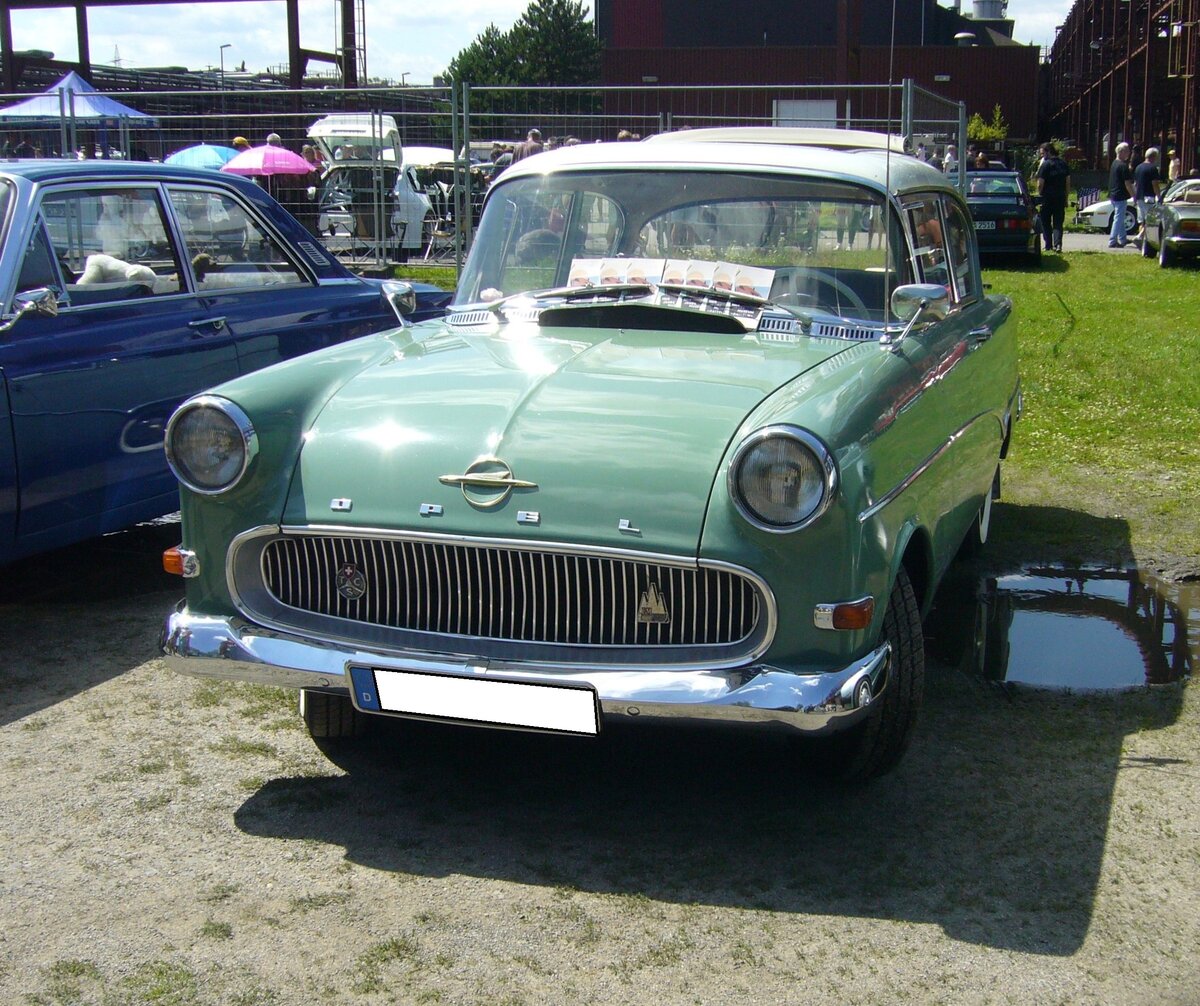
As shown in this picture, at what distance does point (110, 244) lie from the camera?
17.3ft

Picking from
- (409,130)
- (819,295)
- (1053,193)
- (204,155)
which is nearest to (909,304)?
(819,295)

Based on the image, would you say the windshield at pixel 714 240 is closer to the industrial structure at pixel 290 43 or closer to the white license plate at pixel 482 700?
the white license plate at pixel 482 700

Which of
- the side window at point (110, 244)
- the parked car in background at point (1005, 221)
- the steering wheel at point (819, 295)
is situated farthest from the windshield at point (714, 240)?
the parked car in background at point (1005, 221)

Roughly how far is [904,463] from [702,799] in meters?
0.99

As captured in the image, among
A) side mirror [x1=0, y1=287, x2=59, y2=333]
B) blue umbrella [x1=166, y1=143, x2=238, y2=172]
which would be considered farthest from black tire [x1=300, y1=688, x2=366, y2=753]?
blue umbrella [x1=166, y1=143, x2=238, y2=172]

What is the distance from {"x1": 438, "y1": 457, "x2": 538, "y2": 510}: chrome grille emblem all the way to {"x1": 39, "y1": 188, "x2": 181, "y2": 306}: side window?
2.49m

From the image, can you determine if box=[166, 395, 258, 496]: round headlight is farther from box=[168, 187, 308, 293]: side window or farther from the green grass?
the green grass

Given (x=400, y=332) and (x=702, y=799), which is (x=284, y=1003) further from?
(x=400, y=332)

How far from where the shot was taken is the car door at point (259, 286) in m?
5.60

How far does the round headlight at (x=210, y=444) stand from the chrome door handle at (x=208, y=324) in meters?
1.98

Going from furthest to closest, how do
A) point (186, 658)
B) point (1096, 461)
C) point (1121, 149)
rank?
point (1121, 149) < point (1096, 461) < point (186, 658)

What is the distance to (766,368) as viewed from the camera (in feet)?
11.8

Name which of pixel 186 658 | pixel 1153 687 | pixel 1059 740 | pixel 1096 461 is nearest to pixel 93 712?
pixel 186 658

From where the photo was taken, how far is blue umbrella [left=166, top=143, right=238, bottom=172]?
45.0 ft
